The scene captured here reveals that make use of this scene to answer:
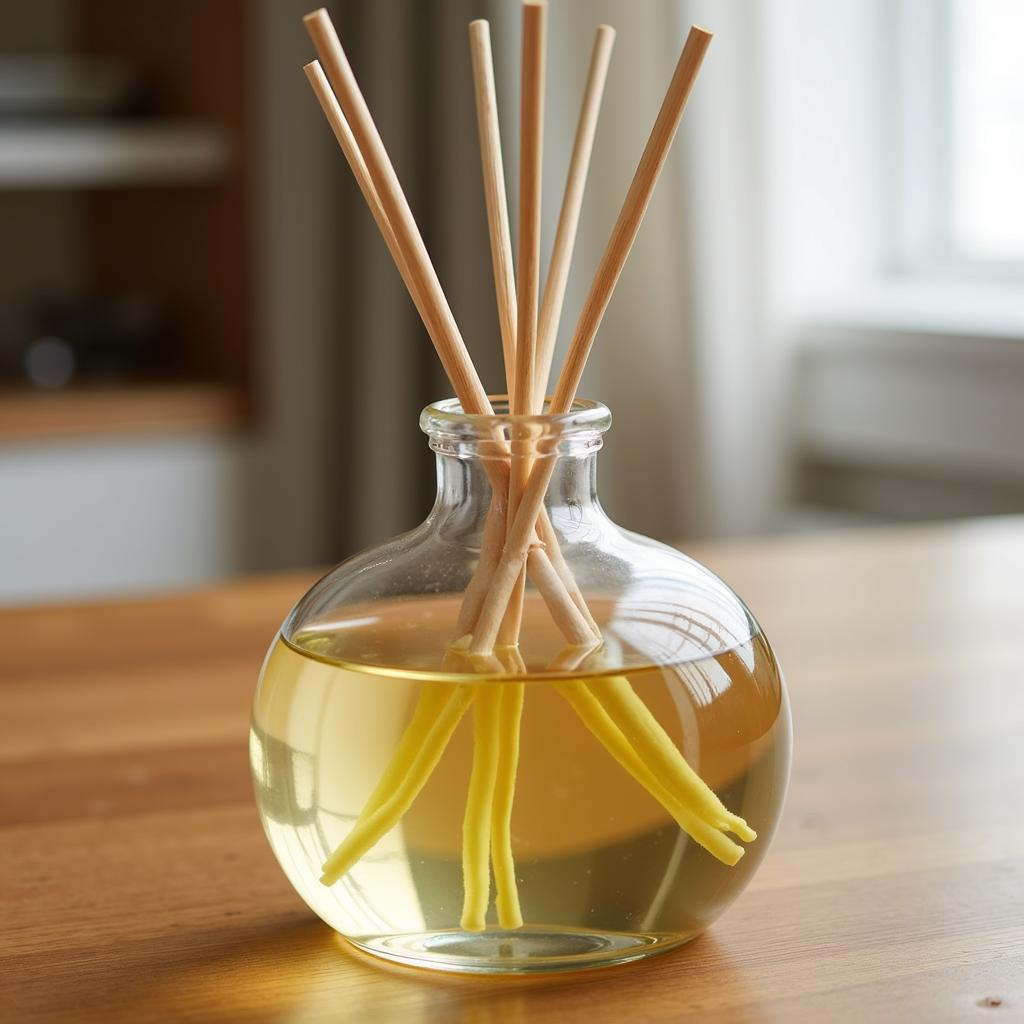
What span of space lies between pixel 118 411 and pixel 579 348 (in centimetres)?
208

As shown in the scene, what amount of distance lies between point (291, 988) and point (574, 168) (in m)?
0.24

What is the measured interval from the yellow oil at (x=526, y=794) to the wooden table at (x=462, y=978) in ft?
0.05

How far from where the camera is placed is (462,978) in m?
0.45

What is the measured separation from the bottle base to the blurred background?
141 centimetres

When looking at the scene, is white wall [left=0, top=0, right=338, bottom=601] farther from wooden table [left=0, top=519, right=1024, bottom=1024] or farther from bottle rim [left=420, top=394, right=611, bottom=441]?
bottle rim [left=420, top=394, right=611, bottom=441]

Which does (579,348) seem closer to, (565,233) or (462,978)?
(565,233)

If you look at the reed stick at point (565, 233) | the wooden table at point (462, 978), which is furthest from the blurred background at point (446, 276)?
the reed stick at point (565, 233)

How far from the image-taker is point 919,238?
215 cm

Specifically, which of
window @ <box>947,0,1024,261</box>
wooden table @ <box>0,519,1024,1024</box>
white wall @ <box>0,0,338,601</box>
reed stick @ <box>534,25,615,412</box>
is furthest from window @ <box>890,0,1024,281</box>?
reed stick @ <box>534,25,615,412</box>

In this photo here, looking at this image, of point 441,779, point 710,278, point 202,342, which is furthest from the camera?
point 202,342

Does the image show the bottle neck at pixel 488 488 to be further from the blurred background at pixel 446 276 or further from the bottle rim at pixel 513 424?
the blurred background at pixel 446 276

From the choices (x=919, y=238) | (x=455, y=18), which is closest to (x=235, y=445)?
(x=455, y=18)

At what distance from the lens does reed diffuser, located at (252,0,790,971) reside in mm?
424

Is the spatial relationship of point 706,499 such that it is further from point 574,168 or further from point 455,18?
point 574,168
